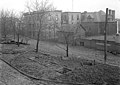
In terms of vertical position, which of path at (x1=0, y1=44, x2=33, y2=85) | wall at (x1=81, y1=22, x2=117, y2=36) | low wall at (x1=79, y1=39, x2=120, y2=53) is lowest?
path at (x1=0, y1=44, x2=33, y2=85)

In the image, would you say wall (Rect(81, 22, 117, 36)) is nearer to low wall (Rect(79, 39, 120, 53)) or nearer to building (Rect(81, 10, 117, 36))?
building (Rect(81, 10, 117, 36))

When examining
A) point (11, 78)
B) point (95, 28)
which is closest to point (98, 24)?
point (95, 28)

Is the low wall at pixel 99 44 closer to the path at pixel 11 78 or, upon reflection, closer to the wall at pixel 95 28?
the wall at pixel 95 28

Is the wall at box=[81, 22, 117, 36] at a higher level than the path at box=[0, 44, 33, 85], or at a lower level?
higher

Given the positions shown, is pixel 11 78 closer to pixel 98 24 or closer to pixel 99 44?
pixel 99 44

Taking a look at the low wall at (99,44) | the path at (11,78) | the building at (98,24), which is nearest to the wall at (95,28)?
the building at (98,24)

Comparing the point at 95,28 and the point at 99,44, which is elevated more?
the point at 95,28

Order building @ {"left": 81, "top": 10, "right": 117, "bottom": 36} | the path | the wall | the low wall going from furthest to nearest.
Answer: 1. the wall
2. building @ {"left": 81, "top": 10, "right": 117, "bottom": 36}
3. the low wall
4. the path

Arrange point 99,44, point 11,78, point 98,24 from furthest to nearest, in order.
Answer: point 98,24
point 99,44
point 11,78

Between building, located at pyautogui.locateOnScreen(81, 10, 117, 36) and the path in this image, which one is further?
building, located at pyautogui.locateOnScreen(81, 10, 117, 36)

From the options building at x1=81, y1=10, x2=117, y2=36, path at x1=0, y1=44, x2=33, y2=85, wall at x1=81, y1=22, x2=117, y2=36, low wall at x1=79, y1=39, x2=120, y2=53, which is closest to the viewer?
path at x1=0, y1=44, x2=33, y2=85

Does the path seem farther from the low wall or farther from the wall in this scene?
the wall

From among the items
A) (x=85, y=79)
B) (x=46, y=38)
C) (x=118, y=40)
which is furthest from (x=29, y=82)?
(x=46, y=38)

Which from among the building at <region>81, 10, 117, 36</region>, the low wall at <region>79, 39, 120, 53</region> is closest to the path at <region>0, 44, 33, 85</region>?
the low wall at <region>79, 39, 120, 53</region>
